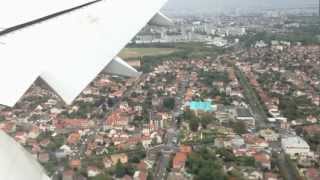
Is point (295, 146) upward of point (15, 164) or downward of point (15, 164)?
downward

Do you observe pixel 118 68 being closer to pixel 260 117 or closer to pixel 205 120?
pixel 205 120

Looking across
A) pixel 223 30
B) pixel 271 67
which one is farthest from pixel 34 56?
pixel 223 30

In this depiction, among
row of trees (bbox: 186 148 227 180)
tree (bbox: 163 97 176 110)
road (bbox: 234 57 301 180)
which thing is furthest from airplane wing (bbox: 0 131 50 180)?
tree (bbox: 163 97 176 110)

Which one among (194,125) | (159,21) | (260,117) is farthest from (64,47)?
(260,117)

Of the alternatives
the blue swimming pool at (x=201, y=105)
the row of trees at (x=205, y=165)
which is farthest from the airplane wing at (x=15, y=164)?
the blue swimming pool at (x=201, y=105)

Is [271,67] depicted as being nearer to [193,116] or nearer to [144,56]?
[144,56]

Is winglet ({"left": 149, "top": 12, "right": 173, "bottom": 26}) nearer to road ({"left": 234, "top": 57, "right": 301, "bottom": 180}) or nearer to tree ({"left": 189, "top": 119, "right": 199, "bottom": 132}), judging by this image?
road ({"left": 234, "top": 57, "right": 301, "bottom": 180})
